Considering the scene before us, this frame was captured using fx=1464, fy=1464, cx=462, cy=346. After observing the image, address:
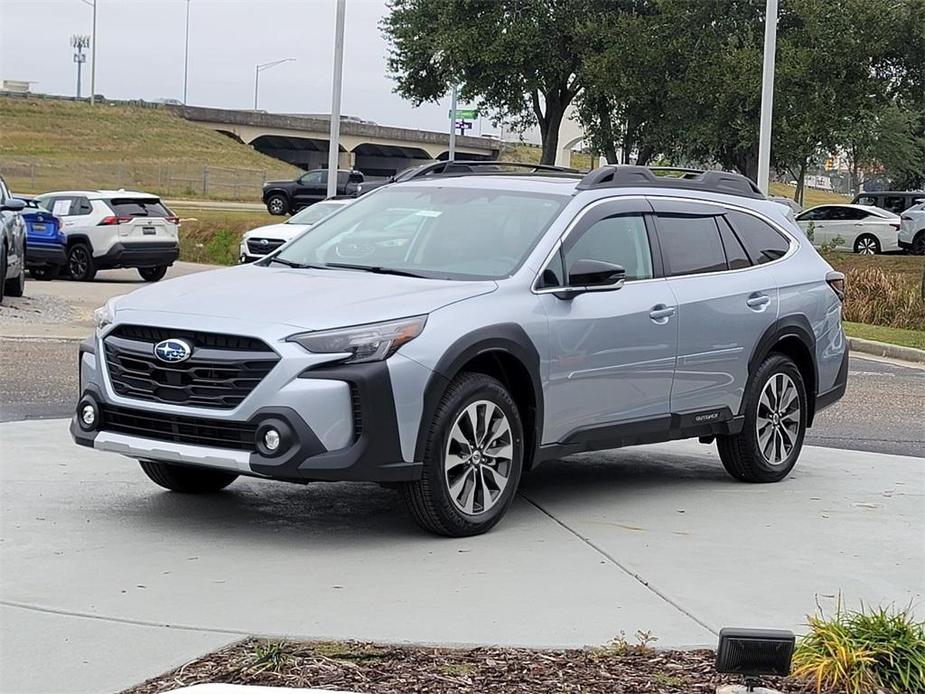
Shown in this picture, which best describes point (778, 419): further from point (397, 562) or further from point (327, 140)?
point (327, 140)

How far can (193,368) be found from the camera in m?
6.62

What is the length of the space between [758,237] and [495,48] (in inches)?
1380

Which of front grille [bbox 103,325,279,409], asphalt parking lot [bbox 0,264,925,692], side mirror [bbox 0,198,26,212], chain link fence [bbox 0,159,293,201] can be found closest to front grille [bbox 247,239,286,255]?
side mirror [bbox 0,198,26,212]

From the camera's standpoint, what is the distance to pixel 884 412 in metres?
12.9

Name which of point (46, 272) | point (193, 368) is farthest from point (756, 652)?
point (46, 272)

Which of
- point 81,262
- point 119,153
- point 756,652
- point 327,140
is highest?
point 327,140

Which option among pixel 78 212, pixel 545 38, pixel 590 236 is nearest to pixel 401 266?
pixel 590 236

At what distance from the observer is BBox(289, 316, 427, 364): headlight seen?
648 cm

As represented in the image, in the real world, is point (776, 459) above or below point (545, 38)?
below

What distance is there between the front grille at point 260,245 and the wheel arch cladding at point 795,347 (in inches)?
647

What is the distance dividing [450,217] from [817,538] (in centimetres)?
256

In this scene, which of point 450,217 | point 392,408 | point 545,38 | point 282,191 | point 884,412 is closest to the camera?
point 392,408

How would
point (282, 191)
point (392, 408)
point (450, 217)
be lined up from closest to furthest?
point (392, 408) → point (450, 217) → point (282, 191)

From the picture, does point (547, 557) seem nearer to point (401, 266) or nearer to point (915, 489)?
point (401, 266)
